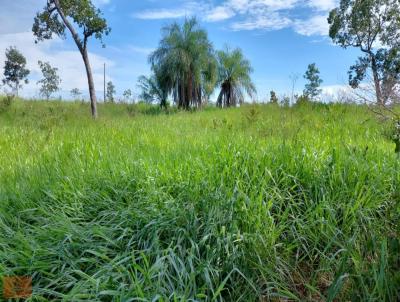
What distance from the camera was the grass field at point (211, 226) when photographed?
1.59 meters

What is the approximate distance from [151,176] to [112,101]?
14.2m

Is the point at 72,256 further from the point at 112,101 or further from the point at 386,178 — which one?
the point at 112,101

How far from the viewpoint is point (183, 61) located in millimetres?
13984

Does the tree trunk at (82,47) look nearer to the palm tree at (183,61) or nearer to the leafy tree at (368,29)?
the palm tree at (183,61)

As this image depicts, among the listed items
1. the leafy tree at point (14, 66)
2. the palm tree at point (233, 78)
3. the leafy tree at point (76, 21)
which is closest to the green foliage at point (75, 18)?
the leafy tree at point (76, 21)

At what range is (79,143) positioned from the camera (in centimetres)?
401

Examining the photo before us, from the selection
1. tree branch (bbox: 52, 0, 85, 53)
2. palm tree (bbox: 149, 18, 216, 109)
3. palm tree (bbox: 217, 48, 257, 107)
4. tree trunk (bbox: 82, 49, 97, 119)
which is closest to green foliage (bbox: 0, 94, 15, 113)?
tree trunk (bbox: 82, 49, 97, 119)

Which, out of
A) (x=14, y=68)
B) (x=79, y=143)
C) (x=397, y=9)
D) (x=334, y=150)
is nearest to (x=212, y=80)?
(x=397, y=9)

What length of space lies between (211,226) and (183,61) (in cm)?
1293

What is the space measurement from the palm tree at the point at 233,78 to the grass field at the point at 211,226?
46.6 feet

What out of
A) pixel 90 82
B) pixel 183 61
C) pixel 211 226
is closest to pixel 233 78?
pixel 183 61

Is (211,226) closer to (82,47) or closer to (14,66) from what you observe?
(82,47)

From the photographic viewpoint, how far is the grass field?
1.59 m

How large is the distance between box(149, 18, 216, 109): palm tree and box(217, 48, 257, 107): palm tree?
218cm
